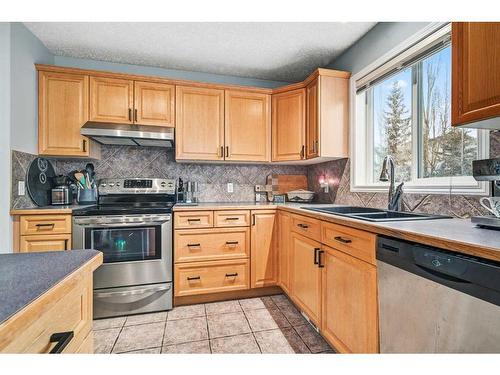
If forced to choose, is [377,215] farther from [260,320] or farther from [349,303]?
[260,320]

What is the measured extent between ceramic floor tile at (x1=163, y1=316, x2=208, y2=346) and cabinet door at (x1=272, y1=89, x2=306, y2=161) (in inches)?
72.9

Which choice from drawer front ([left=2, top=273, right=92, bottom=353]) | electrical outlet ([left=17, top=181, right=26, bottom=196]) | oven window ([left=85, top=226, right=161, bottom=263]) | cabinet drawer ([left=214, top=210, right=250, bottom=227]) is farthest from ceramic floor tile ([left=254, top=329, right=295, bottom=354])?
electrical outlet ([left=17, top=181, right=26, bottom=196])

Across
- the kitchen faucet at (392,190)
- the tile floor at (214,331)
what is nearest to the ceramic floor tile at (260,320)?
the tile floor at (214,331)

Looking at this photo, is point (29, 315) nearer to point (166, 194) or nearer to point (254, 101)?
point (166, 194)

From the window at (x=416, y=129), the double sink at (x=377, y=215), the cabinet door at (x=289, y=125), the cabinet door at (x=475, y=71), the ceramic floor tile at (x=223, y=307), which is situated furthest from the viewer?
the cabinet door at (x=289, y=125)

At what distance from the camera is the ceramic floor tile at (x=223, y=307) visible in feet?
7.45

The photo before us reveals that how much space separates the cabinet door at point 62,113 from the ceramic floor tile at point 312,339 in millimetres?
2548

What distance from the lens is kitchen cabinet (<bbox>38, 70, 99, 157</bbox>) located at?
238 cm

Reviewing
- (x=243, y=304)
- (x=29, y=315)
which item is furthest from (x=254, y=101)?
(x=29, y=315)

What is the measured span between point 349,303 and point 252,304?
1218mm

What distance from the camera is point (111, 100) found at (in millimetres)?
→ 2551

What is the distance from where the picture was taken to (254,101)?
2896 mm

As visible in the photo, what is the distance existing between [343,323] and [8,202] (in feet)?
8.54

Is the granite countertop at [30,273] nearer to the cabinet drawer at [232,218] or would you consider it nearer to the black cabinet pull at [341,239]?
the black cabinet pull at [341,239]
